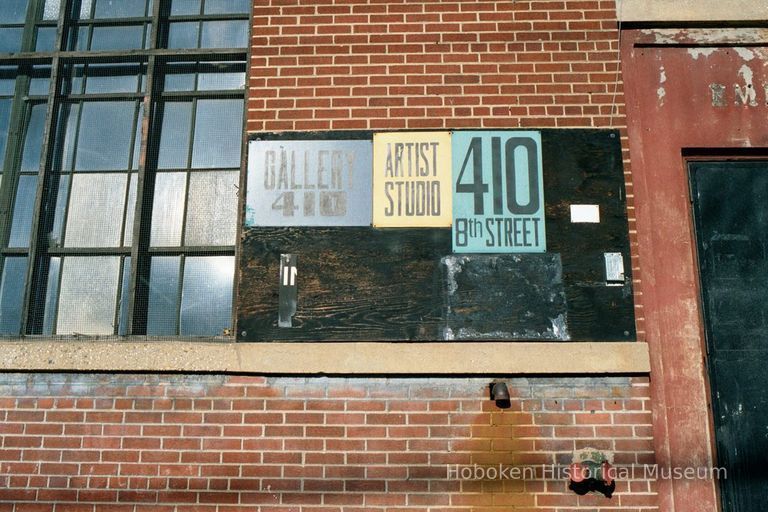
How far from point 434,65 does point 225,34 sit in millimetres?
1625

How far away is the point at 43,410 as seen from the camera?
418cm

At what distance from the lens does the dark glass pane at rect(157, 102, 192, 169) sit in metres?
4.74

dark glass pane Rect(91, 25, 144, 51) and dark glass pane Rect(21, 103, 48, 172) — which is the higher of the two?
dark glass pane Rect(91, 25, 144, 51)

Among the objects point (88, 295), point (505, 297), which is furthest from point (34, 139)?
point (505, 297)

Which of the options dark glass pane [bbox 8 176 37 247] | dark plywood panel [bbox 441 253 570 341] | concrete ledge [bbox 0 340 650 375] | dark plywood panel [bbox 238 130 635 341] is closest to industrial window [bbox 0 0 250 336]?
dark glass pane [bbox 8 176 37 247]

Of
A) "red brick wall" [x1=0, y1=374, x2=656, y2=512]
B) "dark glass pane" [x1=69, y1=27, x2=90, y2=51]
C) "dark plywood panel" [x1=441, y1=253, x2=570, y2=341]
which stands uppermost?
"dark glass pane" [x1=69, y1=27, x2=90, y2=51]

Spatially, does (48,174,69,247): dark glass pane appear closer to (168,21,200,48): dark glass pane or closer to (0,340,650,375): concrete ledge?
(0,340,650,375): concrete ledge

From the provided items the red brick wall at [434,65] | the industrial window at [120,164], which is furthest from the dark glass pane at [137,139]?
the red brick wall at [434,65]

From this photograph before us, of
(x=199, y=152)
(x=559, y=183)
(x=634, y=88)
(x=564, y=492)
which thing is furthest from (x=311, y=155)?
(x=564, y=492)

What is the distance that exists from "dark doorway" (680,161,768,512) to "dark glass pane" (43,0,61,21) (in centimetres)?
488

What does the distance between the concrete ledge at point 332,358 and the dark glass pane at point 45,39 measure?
230cm

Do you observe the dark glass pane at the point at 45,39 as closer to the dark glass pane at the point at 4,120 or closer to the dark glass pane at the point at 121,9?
the dark glass pane at the point at 121,9

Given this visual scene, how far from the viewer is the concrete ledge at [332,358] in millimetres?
4098

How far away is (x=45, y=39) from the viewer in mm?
5004
